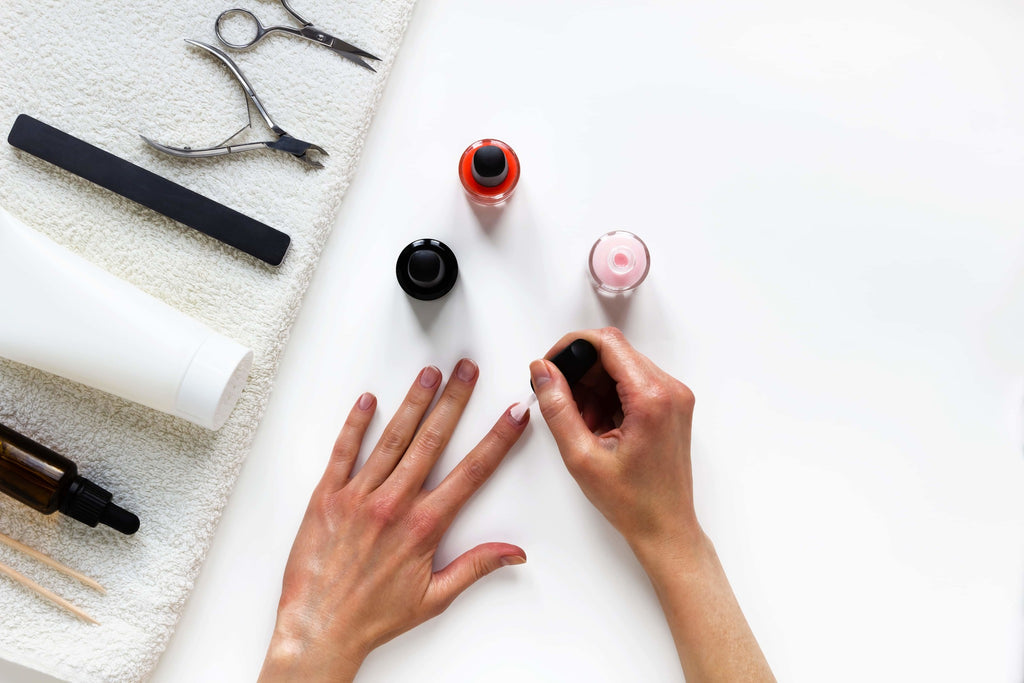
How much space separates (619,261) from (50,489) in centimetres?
62

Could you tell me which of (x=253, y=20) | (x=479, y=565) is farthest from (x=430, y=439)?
(x=253, y=20)

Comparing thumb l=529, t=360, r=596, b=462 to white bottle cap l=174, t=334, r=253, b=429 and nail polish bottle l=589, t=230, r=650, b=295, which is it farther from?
white bottle cap l=174, t=334, r=253, b=429

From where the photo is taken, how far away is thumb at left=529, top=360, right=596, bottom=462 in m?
0.69

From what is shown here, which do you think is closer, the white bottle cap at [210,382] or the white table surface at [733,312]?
the white bottle cap at [210,382]

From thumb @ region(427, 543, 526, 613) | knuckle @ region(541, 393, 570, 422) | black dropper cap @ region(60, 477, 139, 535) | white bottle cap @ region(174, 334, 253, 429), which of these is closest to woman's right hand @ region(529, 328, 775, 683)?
Result: knuckle @ region(541, 393, 570, 422)

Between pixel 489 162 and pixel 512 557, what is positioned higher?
pixel 489 162

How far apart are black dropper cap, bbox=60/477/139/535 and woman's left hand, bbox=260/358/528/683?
17 centimetres

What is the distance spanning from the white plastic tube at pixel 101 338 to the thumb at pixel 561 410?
0.29 meters

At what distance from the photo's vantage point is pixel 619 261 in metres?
0.74

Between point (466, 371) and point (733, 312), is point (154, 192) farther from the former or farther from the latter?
point (733, 312)

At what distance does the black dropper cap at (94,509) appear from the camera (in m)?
0.70

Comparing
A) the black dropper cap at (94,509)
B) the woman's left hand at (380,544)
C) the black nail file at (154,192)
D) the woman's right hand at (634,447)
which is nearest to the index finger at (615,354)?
the woman's right hand at (634,447)

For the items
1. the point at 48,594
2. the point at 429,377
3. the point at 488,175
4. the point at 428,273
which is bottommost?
the point at 48,594

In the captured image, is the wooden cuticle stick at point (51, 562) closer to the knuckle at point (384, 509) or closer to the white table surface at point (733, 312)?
the white table surface at point (733, 312)
